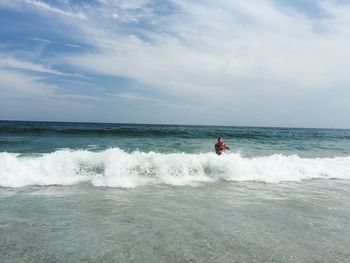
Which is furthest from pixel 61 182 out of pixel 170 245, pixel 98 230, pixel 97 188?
pixel 170 245

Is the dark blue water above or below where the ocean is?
above

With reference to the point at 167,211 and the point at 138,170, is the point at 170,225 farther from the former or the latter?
the point at 138,170

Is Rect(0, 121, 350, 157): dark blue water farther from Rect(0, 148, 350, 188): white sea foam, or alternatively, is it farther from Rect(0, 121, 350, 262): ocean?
Rect(0, 121, 350, 262): ocean

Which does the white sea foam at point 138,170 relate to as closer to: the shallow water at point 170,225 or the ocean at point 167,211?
the ocean at point 167,211

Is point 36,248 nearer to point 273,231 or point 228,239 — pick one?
point 228,239

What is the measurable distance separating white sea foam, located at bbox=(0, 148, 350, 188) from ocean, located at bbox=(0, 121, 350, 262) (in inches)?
1.7

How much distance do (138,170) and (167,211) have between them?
5.84 meters

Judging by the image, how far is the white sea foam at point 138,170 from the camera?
40.6ft

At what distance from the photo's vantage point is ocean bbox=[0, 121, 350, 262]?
19.4 ft

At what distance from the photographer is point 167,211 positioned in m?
8.35

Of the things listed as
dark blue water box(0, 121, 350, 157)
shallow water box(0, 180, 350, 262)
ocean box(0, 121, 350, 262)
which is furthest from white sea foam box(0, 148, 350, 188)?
dark blue water box(0, 121, 350, 157)

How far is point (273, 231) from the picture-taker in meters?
7.08

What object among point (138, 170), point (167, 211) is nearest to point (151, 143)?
point (138, 170)

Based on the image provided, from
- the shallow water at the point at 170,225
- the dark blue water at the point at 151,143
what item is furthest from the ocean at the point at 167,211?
the dark blue water at the point at 151,143
